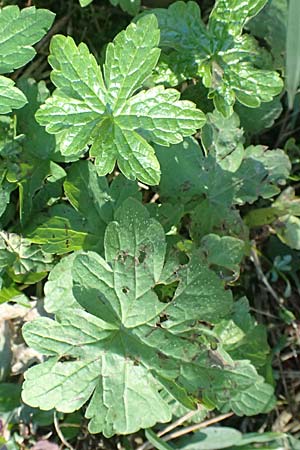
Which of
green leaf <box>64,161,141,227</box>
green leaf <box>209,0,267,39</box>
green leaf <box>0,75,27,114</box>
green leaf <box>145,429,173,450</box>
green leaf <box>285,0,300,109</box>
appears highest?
green leaf <box>285,0,300,109</box>

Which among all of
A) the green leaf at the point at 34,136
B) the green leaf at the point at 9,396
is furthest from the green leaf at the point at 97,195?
the green leaf at the point at 9,396

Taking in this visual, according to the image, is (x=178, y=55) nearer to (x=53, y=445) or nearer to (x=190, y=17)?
(x=190, y=17)

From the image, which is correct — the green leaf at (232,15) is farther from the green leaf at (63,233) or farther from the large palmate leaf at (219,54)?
the green leaf at (63,233)

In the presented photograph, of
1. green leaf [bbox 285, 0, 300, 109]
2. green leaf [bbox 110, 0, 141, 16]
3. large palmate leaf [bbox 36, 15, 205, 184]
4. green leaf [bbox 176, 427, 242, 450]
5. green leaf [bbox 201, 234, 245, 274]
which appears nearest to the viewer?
green leaf [bbox 285, 0, 300, 109]

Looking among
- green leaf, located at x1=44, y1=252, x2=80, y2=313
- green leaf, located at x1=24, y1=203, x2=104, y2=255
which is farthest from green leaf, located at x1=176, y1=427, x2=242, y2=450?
green leaf, located at x1=24, y1=203, x2=104, y2=255

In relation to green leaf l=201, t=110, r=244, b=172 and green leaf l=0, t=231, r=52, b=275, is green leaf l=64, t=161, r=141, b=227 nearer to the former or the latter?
green leaf l=0, t=231, r=52, b=275

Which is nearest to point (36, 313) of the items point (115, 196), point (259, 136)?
point (115, 196)

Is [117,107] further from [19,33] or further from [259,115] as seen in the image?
[259,115]
